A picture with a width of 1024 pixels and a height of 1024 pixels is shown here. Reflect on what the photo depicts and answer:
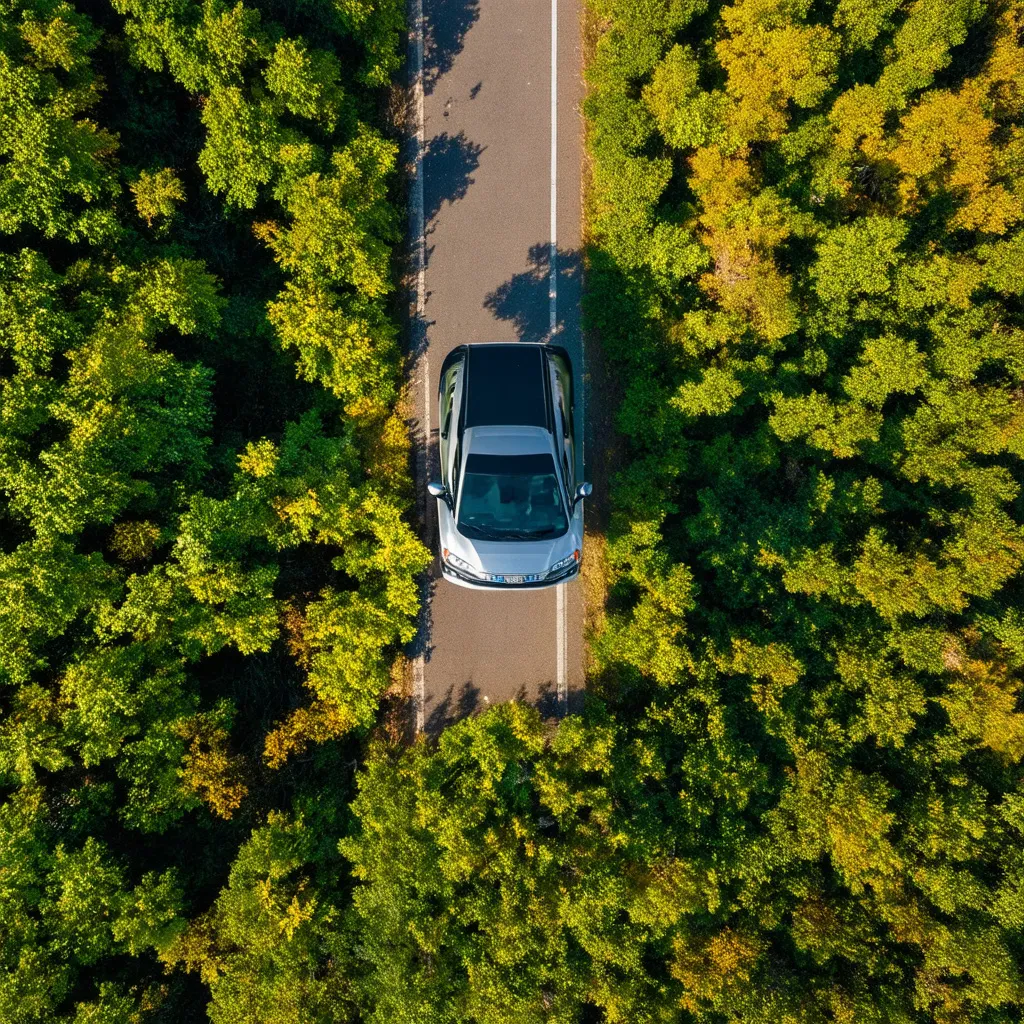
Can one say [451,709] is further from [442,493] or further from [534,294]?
[534,294]

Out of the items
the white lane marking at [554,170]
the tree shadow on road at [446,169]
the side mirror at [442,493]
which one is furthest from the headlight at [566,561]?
the tree shadow on road at [446,169]

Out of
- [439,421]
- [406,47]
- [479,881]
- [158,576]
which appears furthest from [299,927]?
[406,47]

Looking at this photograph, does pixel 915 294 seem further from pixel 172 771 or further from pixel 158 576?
pixel 172 771

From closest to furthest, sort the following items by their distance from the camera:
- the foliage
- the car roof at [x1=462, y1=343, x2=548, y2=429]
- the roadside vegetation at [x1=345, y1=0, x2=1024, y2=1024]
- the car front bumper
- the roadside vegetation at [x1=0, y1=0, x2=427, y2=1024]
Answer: the roadside vegetation at [x1=0, y1=0, x2=427, y2=1024]
the roadside vegetation at [x1=345, y1=0, x2=1024, y2=1024]
the foliage
the car front bumper
the car roof at [x1=462, y1=343, x2=548, y2=429]

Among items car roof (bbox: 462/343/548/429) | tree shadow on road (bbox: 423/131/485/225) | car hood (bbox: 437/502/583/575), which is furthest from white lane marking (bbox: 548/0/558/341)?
car hood (bbox: 437/502/583/575)

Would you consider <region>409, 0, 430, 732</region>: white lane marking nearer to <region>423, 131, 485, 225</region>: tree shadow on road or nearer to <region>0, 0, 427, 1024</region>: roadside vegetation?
<region>423, 131, 485, 225</region>: tree shadow on road
